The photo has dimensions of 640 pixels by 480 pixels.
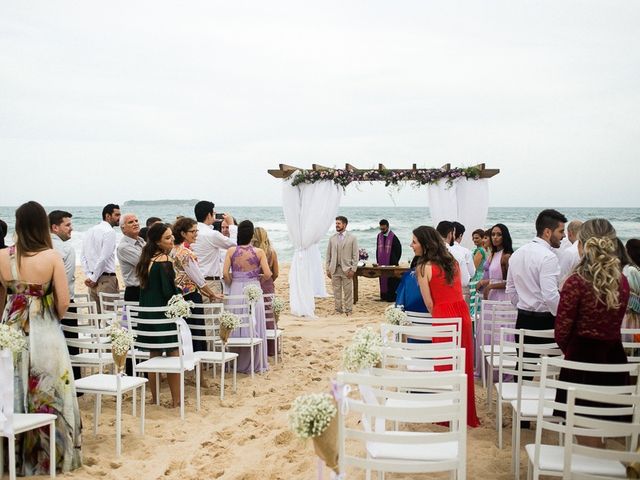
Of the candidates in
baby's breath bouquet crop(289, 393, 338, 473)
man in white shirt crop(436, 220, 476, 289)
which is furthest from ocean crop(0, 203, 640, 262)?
baby's breath bouquet crop(289, 393, 338, 473)

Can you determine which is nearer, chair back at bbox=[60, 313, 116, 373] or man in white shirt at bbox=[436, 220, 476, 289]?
chair back at bbox=[60, 313, 116, 373]

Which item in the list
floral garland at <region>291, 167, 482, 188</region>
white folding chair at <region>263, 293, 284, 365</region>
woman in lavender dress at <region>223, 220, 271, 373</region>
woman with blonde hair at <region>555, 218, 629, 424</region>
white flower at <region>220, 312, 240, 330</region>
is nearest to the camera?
woman with blonde hair at <region>555, 218, 629, 424</region>

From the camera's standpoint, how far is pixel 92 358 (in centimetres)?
545

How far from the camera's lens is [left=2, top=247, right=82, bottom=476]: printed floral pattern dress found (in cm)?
405

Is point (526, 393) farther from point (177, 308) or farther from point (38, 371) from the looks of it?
point (38, 371)

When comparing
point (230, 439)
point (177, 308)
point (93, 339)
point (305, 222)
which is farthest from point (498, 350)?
point (305, 222)

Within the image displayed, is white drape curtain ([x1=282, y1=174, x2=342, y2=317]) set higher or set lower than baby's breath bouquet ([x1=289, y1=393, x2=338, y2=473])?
higher

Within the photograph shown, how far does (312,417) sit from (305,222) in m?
9.15

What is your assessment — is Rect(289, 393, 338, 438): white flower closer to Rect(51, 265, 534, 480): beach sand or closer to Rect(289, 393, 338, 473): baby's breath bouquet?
Rect(289, 393, 338, 473): baby's breath bouquet

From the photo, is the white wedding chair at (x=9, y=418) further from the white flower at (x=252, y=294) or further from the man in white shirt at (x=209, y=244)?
the man in white shirt at (x=209, y=244)

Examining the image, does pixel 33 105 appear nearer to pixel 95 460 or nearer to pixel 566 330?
pixel 95 460

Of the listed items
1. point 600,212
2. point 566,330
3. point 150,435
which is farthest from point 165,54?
point 600,212

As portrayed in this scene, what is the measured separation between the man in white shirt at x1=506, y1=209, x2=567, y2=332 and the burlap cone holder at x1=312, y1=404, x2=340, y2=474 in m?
2.81

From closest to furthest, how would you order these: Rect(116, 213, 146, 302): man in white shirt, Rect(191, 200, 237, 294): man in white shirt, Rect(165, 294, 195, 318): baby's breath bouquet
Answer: Rect(165, 294, 195, 318): baby's breath bouquet
Rect(116, 213, 146, 302): man in white shirt
Rect(191, 200, 237, 294): man in white shirt
